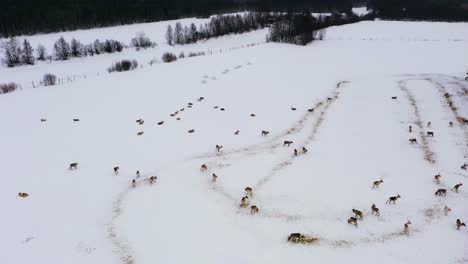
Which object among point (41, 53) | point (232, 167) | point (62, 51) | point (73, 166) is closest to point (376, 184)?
point (232, 167)

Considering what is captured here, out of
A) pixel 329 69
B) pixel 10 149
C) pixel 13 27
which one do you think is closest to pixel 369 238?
pixel 10 149

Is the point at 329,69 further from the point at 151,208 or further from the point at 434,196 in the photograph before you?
the point at 151,208

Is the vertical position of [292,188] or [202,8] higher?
[202,8]

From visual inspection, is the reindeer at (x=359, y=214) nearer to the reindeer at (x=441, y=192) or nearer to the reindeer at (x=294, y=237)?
the reindeer at (x=294, y=237)

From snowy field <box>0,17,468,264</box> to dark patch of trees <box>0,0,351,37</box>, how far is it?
87.8m

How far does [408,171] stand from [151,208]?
1371 cm

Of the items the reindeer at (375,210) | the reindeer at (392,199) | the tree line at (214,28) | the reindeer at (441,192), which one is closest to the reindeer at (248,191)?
the reindeer at (375,210)

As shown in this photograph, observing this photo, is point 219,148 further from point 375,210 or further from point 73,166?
point 375,210

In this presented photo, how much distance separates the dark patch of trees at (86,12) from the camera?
11956cm

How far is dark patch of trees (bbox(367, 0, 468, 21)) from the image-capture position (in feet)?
427

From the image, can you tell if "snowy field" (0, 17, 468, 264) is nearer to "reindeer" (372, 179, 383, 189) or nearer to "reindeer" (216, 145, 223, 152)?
"reindeer" (216, 145, 223, 152)

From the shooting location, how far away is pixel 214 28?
119m

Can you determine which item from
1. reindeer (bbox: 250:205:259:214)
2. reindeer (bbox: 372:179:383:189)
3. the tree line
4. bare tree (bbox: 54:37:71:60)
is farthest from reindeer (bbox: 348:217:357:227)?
the tree line

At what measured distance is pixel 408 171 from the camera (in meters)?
23.7
